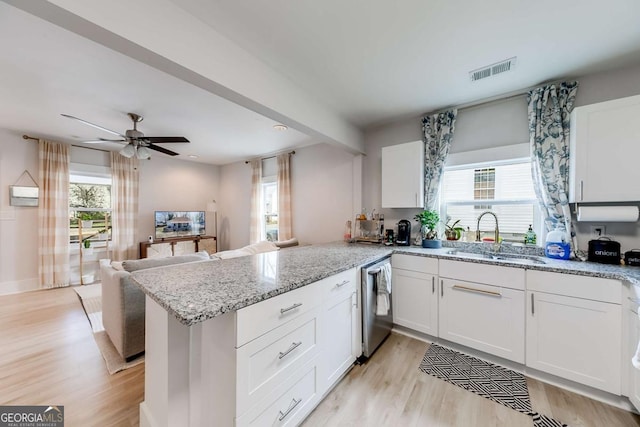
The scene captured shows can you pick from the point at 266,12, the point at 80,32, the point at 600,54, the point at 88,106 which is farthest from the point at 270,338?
the point at 88,106

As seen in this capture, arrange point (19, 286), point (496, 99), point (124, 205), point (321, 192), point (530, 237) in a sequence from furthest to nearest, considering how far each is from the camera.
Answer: point (124, 205)
point (321, 192)
point (19, 286)
point (496, 99)
point (530, 237)

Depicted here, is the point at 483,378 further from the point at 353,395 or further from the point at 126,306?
the point at 126,306

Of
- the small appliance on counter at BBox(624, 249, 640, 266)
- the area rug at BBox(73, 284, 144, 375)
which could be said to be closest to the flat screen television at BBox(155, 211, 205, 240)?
the area rug at BBox(73, 284, 144, 375)

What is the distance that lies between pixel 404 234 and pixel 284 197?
2.49 metres

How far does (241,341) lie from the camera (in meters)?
1.01

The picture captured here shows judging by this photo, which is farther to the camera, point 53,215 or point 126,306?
point 53,215

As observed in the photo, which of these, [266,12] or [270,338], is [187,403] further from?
[266,12]

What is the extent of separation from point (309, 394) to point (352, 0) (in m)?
2.39

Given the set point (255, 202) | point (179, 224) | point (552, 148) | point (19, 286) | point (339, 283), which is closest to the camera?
point (339, 283)

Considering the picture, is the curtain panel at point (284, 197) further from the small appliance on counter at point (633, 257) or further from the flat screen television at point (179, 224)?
the small appliance on counter at point (633, 257)

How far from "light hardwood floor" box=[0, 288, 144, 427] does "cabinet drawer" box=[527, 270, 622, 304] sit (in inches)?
118

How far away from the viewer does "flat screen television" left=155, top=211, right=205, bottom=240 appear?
5070 mm

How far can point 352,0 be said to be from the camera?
1358 mm

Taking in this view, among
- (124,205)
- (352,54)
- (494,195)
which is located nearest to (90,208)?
(124,205)
